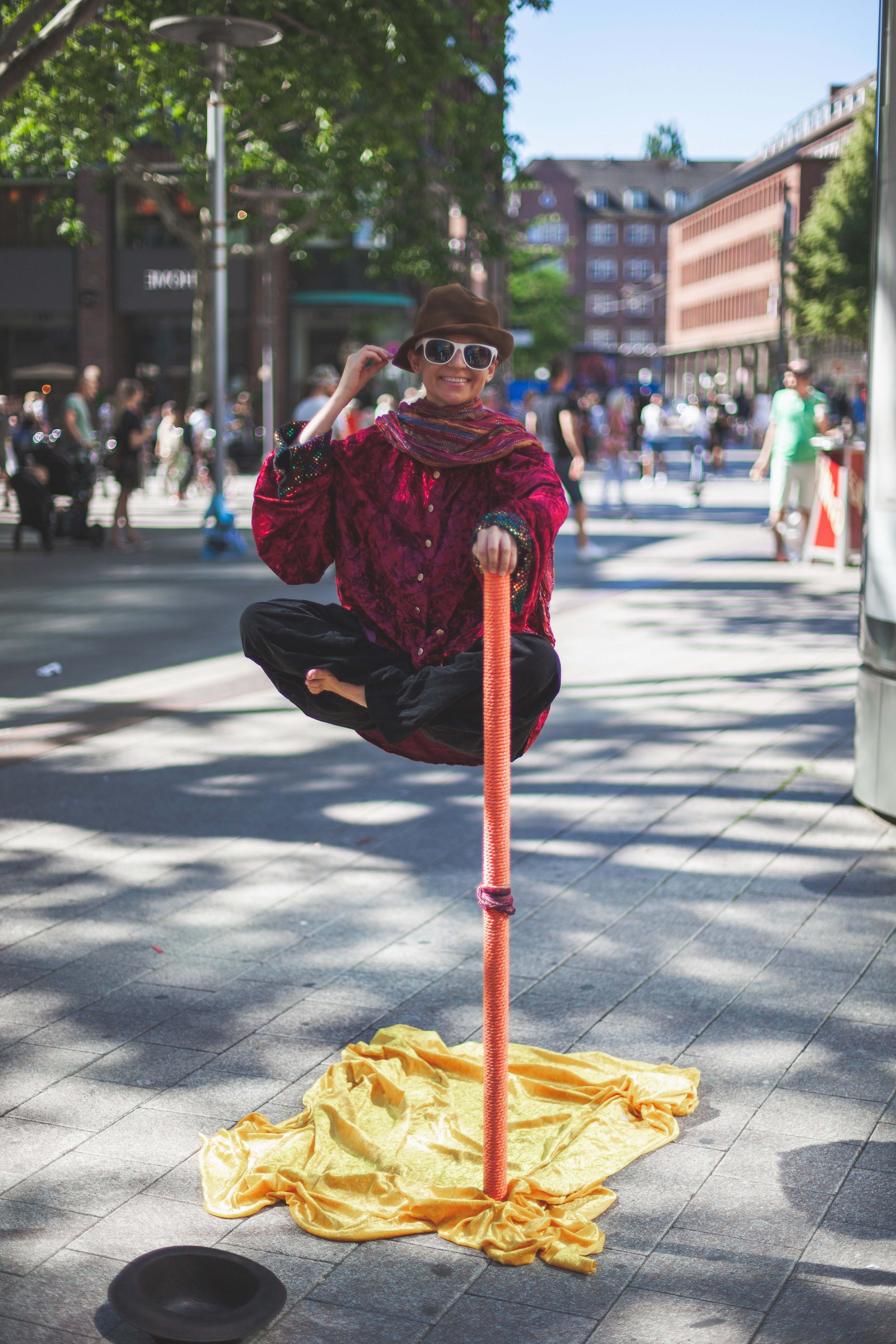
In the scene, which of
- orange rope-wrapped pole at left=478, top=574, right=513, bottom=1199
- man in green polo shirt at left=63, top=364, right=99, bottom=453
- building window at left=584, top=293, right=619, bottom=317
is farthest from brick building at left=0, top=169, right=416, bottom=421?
building window at left=584, top=293, right=619, bottom=317

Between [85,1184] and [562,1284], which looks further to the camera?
[85,1184]

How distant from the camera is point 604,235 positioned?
142875mm

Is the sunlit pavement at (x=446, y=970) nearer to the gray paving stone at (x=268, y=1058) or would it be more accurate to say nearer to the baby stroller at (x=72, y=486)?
the gray paving stone at (x=268, y=1058)

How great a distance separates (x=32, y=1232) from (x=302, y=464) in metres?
1.77

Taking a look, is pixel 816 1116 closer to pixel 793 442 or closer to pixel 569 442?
pixel 793 442

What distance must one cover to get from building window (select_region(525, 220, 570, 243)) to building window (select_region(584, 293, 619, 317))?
6.15m

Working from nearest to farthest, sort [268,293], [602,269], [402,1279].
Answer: [402,1279] → [268,293] → [602,269]

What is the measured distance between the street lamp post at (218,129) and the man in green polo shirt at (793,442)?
19.5 ft

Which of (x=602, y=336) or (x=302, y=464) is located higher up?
(x=602, y=336)

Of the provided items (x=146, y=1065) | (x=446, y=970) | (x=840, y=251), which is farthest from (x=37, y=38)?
(x=840, y=251)

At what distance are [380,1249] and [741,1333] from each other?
2.51 feet

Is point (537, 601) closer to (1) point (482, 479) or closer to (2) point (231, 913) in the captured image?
(1) point (482, 479)

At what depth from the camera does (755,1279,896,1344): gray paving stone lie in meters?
2.71

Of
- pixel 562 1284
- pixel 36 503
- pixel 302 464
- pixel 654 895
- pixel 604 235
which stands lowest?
pixel 562 1284
